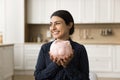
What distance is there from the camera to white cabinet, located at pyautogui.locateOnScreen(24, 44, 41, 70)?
5.53m

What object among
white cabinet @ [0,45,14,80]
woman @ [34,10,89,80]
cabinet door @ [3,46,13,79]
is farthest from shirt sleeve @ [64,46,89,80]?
cabinet door @ [3,46,13,79]

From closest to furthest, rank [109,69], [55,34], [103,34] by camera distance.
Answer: [55,34], [109,69], [103,34]

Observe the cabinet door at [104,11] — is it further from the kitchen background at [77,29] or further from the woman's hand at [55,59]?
the woman's hand at [55,59]

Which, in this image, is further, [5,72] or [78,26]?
[78,26]

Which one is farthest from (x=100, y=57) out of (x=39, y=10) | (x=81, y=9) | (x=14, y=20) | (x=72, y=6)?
(x=14, y=20)

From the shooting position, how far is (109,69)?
17.4ft

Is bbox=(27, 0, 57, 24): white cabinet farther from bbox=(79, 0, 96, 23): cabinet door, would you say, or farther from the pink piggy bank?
the pink piggy bank

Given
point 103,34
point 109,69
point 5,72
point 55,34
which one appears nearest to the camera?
point 55,34

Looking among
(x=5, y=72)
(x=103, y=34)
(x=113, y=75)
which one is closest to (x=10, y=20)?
(x=5, y=72)

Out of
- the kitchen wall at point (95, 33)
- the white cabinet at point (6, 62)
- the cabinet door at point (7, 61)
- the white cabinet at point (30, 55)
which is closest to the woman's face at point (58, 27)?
the white cabinet at point (6, 62)

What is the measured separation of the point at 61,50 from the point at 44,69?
143 mm

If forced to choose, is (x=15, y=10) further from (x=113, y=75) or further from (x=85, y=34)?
(x=113, y=75)

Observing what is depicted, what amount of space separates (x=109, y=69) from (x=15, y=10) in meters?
2.60

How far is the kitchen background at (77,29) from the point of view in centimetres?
531
